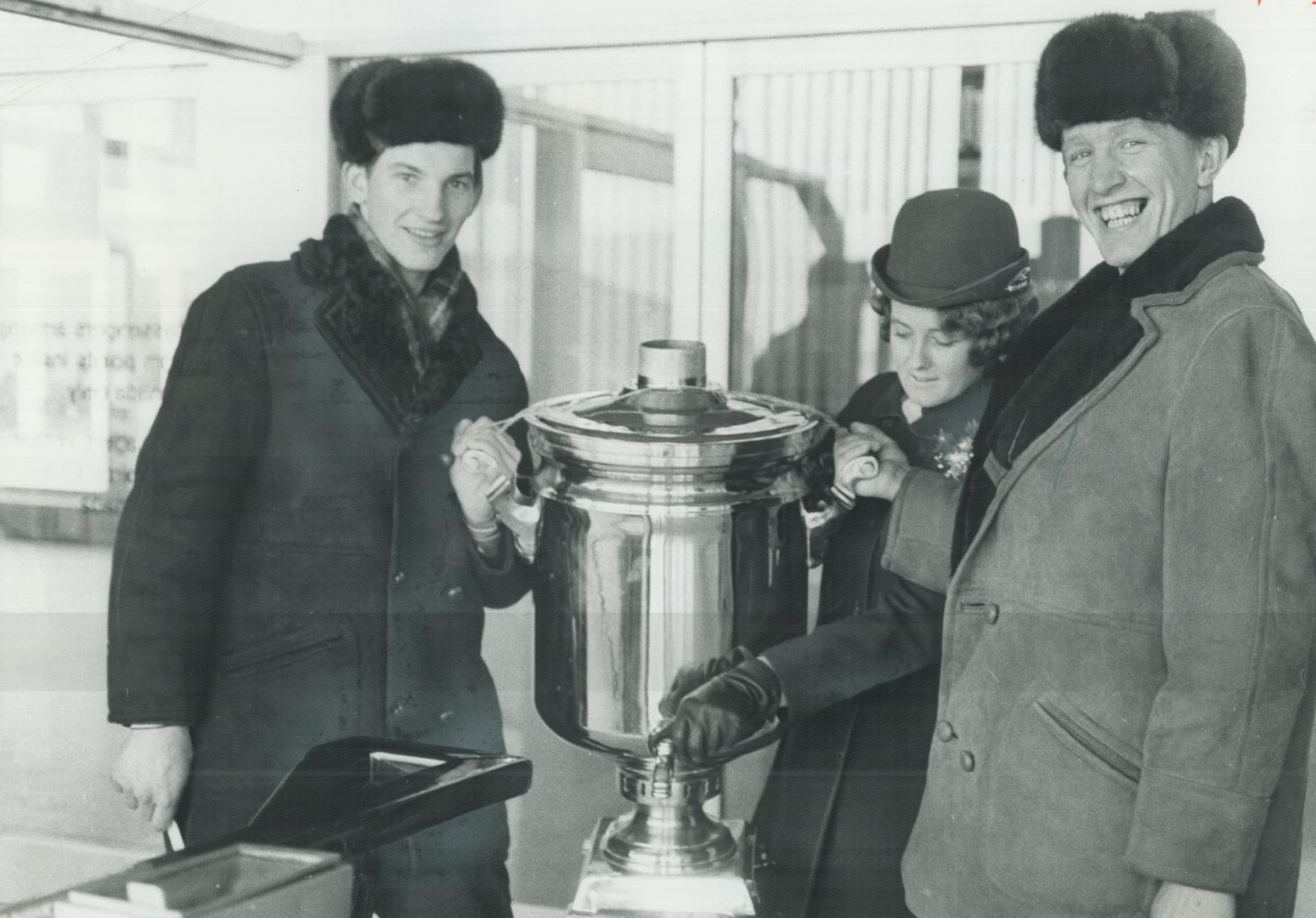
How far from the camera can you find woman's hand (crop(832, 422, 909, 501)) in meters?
1.41

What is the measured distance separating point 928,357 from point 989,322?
0.08 meters

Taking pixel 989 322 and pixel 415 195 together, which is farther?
pixel 415 195

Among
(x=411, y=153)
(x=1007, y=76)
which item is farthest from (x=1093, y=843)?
(x=411, y=153)

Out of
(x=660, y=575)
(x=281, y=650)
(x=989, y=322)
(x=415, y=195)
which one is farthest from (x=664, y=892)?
(x=415, y=195)

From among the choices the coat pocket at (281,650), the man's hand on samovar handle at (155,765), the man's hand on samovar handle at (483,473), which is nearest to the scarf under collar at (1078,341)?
the man's hand on samovar handle at (483,473)

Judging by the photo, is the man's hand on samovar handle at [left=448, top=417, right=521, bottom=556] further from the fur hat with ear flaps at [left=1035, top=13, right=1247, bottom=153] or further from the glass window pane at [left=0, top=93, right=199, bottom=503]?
the fur hat with ear flaps at [left=1035, top=13, right=1247, bottom=153]

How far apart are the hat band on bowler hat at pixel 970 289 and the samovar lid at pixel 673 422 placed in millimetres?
170

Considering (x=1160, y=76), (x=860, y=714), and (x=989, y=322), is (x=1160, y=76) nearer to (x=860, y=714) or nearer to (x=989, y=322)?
(x=989, y=322)

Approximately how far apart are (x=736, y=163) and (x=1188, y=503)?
0.70 metres

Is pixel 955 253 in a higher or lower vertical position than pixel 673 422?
higher

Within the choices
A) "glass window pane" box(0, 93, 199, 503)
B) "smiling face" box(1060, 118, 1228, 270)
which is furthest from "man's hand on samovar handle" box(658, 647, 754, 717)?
"glass window pane" box(0, 93, 199, 503)

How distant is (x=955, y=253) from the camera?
1.42 m

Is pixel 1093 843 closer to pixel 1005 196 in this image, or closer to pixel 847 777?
pixel 847 777

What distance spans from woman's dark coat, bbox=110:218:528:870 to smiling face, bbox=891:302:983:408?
49cm
